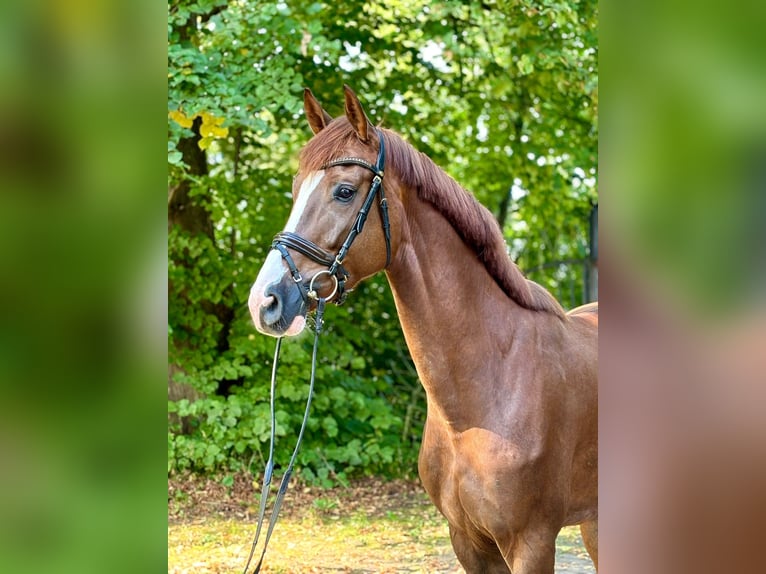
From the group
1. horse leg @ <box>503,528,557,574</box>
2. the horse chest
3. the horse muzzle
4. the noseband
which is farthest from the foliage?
horse leg @ <box>503,528,557,574</box>

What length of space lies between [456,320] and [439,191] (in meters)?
0.42

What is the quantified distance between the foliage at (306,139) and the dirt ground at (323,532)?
213 millimetres

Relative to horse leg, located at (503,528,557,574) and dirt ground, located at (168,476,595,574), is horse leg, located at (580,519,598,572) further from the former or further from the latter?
dirt ground, located at (168,476,595,574)

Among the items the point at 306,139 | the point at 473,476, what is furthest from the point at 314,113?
the point at 306,139

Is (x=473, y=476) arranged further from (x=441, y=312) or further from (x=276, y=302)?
(x=276, y=302)

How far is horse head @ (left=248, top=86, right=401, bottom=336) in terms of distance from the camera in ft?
7.06

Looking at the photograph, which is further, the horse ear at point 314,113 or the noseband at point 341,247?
the horse ear at point 314,113

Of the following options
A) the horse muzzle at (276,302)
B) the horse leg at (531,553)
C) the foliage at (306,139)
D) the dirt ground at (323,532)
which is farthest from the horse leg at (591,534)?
the foliage at (306,139)

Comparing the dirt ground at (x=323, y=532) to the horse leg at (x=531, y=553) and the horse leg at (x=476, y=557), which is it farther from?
the horse leg at (x=531, y=553)

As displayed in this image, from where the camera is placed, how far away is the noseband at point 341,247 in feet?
Result: 7.13

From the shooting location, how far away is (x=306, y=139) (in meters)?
6.29
